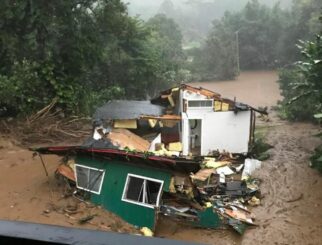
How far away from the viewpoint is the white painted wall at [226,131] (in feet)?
61.9

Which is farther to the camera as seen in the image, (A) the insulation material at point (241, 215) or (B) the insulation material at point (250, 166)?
(B) the insulation material at point (250, 166)

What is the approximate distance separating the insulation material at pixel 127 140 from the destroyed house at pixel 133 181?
3.45 ft

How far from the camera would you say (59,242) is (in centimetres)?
119

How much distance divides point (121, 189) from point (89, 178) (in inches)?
47.0

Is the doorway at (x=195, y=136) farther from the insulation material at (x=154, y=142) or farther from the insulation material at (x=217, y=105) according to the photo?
the insulation material at (x=154, y=142)

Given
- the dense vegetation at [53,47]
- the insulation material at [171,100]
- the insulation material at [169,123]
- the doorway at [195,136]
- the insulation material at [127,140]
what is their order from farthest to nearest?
1. the insulation material at [171,100]
2. the doorway at [195,136]
3. the dense vegetation at [53,47]
4. the insulation material at [169,123]
5. the insulation material at [127,140]

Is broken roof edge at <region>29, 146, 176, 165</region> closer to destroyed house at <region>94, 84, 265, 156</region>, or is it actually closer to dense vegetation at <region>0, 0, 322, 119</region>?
destroyed house at <region>94, 84, 265, 156</region>

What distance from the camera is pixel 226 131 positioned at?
18969 mm

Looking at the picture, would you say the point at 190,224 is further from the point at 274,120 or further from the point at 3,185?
the point at 274,120

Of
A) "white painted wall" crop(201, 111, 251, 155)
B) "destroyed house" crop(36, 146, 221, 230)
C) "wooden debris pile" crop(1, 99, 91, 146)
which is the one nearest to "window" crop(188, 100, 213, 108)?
"white painted wall" crop(201, 111, 251, 155)

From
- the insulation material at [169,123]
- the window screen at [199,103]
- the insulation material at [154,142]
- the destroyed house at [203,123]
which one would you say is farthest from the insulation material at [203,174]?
the window screen at [199,103]

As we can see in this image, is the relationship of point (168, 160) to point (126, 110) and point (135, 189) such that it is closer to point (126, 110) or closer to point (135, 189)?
point (135, 189)

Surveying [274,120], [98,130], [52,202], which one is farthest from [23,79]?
[274,120]

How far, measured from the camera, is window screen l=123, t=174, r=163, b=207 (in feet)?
38.0
